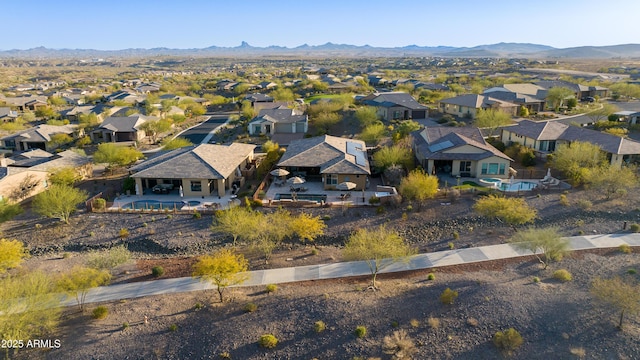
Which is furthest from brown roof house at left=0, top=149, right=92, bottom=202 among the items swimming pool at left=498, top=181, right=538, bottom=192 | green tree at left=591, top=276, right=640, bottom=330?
green tree at left=591, top=276, right=640, bottom=330

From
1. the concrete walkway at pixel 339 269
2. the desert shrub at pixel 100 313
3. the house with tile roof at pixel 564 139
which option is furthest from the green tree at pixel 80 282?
the house with tile roof at pixel 564 139

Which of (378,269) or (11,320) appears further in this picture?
(378,269)

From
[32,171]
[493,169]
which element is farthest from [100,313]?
[493,169]

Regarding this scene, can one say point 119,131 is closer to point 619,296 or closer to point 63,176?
point 63,176

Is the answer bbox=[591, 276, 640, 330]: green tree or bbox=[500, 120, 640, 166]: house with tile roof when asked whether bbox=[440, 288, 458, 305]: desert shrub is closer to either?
bbox=[591, 276, 640, 330]: green tree

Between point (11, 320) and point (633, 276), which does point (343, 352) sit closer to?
point (11, 320)

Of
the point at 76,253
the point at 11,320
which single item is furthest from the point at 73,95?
the point at 11,320
